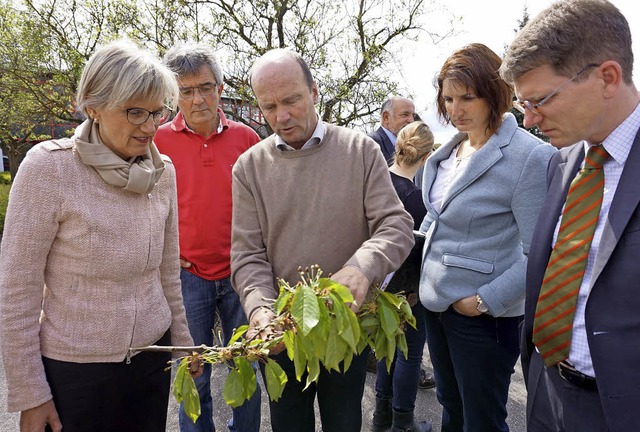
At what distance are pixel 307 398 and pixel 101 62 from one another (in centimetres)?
161

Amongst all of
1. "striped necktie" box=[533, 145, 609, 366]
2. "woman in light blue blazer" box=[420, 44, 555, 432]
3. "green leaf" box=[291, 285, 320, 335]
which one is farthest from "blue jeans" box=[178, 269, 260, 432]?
"striped necktie" box=[533, 145, 609, 366]

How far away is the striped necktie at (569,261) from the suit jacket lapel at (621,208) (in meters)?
0.10

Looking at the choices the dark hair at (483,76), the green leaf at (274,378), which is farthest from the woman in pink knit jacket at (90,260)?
the dark hair at (483,76)

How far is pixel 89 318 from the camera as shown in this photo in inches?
69.4

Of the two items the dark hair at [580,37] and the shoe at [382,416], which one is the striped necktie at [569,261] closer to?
the dark hair at [580,37]

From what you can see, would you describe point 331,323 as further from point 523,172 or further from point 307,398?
point 523,172

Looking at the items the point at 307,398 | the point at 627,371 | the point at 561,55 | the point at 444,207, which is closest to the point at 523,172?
the point at 444,207

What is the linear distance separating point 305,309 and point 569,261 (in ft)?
2.79

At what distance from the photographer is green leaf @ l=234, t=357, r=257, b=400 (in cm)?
154

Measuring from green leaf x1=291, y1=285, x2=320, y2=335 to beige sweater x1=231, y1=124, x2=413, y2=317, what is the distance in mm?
487

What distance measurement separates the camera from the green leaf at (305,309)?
137cm

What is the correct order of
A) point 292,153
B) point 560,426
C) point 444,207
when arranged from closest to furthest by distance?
1. point 560,426
2. point 292,153
3. point 444,207

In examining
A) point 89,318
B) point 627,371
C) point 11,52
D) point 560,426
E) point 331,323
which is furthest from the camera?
point 11,52

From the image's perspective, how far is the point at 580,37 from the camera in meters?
1.35
